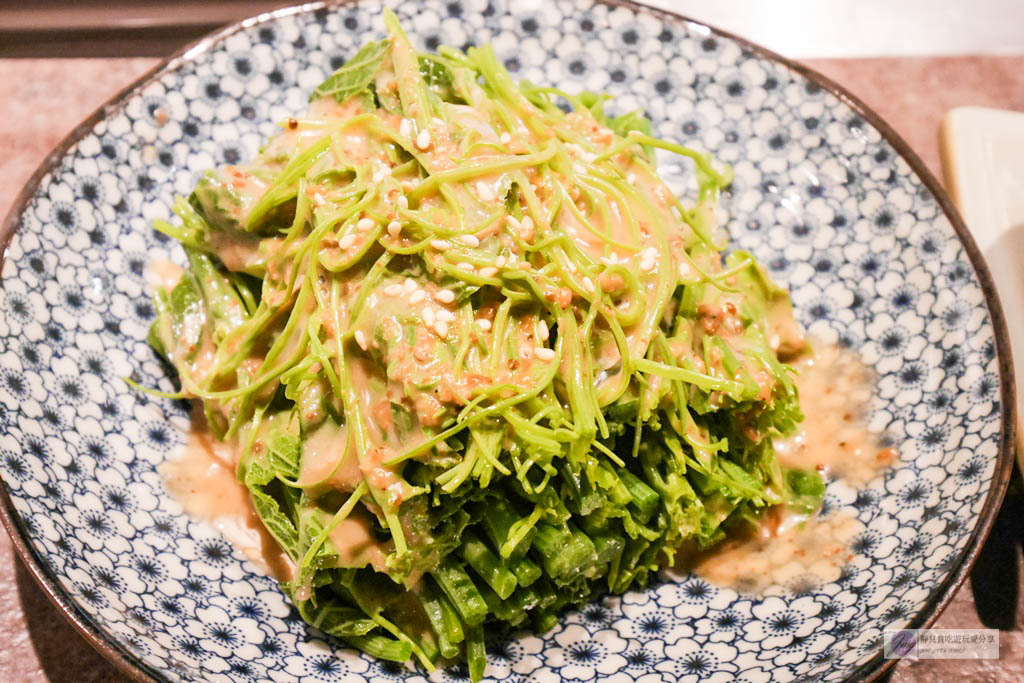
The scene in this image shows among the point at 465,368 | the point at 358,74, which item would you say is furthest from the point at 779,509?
the point at 358,74

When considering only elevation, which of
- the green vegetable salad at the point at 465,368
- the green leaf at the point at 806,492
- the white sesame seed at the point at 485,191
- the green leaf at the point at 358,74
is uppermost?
the green leaf at the point at 358,74

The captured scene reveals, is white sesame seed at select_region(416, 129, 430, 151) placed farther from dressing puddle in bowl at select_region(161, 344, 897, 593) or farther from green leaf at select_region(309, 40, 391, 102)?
dressing puddle in bowl at select_region(161, 344, 897, 593)

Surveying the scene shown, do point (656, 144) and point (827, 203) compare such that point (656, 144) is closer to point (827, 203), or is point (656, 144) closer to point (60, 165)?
point (827, 203)

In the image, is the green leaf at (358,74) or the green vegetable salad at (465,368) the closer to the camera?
the green vegetable salad at (465,368)

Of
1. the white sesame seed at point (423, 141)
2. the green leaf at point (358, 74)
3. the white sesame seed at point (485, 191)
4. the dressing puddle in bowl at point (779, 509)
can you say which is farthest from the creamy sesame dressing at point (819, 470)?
the green leaf at point (358, 74)

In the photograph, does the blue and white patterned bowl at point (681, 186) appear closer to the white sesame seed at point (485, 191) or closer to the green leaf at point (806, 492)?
the green leaf at point (806, 492)
